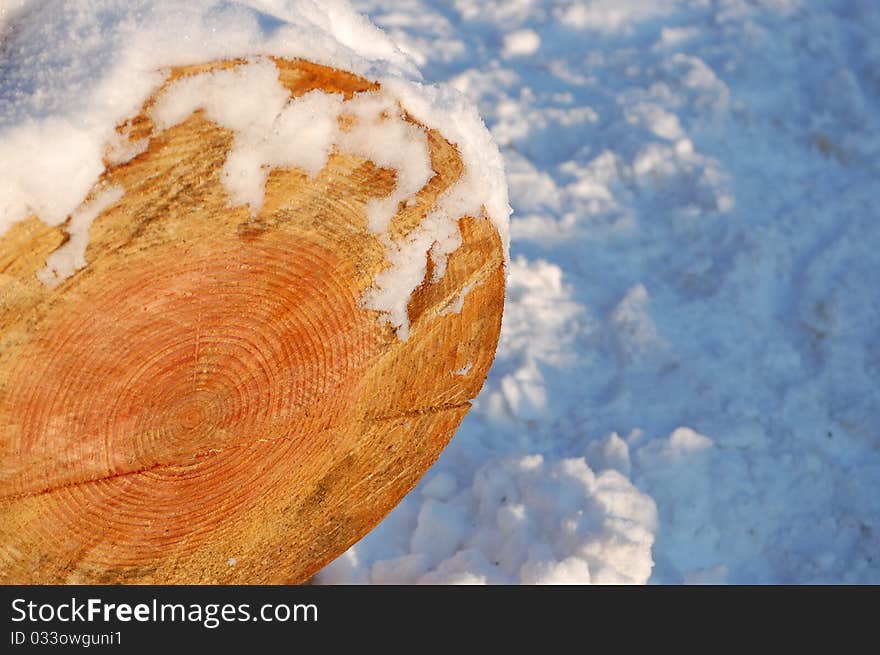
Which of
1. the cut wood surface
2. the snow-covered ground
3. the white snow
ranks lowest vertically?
the snow-covered ground

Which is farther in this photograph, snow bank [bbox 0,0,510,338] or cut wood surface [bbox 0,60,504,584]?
cut wood surface [bbox 0,60,504,584]

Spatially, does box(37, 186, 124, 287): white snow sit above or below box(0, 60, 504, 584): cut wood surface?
above

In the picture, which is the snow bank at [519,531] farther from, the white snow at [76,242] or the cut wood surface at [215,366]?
the white snow at [76,242]

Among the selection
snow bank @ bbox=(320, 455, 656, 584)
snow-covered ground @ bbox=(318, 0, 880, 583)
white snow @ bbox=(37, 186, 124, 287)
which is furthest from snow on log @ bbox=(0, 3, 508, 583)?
snow-covered ground @ bbox=(318, 0, 880, 583)

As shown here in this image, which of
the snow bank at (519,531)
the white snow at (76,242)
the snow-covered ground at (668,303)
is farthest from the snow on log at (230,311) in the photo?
the snow-covered ground at (668,303)

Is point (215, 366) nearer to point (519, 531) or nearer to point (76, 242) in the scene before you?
point (76, 242)

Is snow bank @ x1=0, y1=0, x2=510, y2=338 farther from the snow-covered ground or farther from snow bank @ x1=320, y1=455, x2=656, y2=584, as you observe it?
the snow-covered ground
